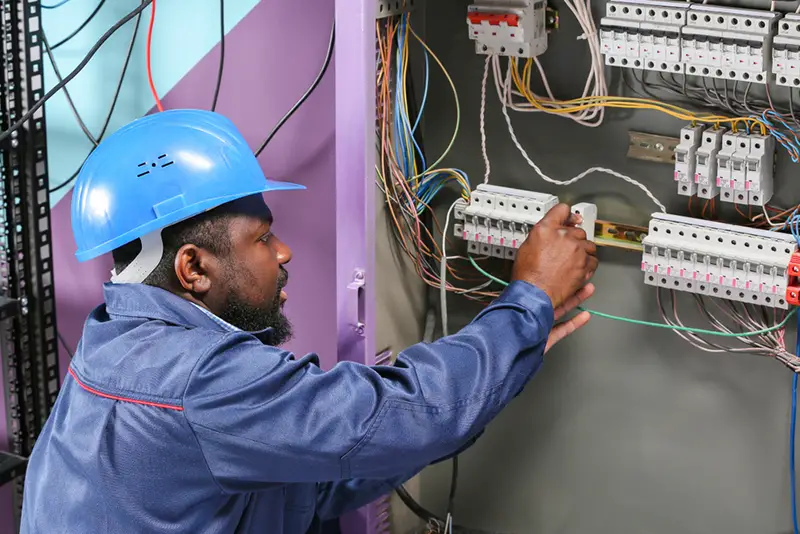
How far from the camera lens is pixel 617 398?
2.27 meters

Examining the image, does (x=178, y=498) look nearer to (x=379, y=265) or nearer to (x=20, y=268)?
(x=379, y=265)

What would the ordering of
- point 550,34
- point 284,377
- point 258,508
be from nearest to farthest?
point 284,377 < point 258,508 < point 550,34

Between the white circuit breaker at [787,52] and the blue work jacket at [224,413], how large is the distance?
571mm

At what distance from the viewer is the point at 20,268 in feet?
7.95

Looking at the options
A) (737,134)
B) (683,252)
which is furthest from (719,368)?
(737,134)

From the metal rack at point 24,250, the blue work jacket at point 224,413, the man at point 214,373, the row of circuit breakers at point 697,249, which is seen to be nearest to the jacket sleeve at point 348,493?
the man at point 214,373

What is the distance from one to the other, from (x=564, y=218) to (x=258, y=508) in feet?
2.29

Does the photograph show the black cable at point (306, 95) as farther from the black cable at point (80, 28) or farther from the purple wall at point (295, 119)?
the black cable at point (80, 28)

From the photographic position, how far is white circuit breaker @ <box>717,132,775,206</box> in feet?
6.18

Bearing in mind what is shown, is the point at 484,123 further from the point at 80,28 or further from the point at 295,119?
the point at 80,28

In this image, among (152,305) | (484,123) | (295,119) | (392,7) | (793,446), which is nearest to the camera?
(152,305)

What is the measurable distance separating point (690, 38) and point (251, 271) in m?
0.84

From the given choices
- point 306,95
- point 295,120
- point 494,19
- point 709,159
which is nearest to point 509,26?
point 494,19

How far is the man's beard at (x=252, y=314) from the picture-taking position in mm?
1741
